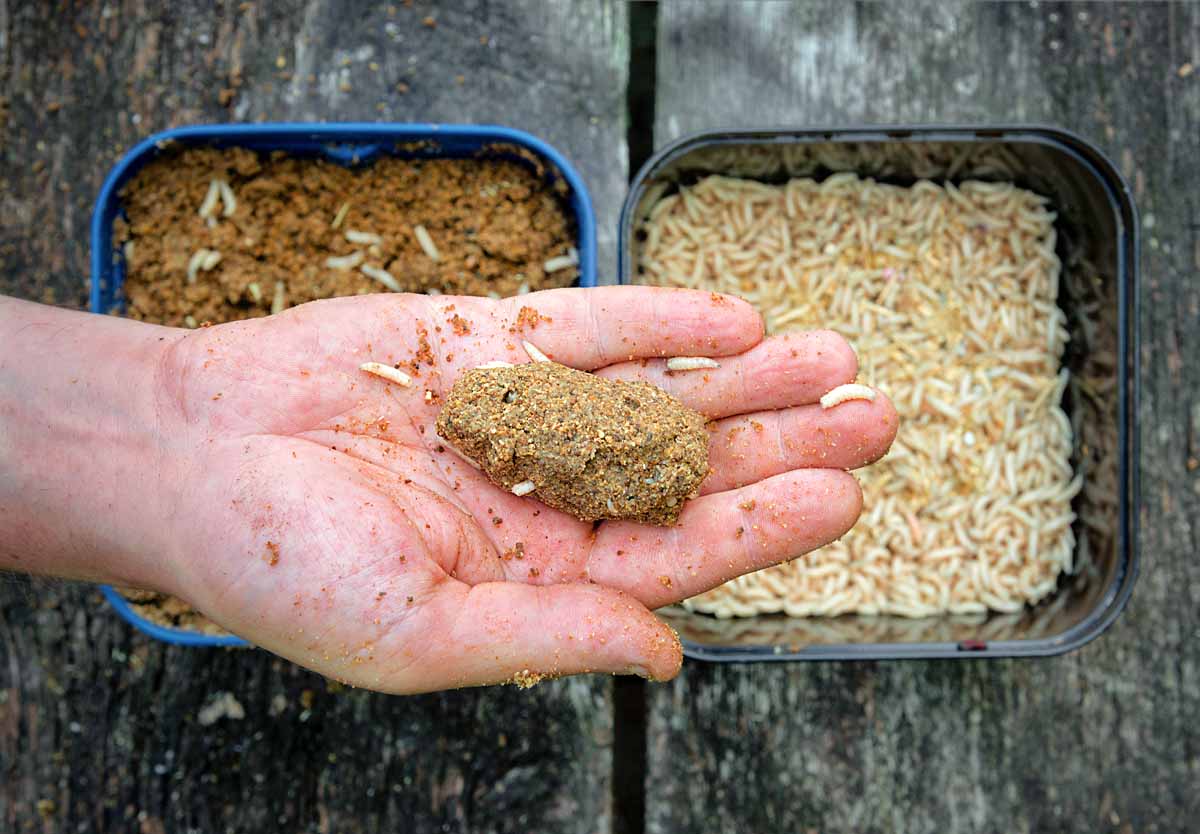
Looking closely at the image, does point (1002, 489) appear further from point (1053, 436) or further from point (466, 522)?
point (466, 522)

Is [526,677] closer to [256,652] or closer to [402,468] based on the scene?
[402,468]

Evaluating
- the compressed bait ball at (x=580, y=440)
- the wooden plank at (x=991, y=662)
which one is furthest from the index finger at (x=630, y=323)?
the wooden plank at (x=991, y=662)

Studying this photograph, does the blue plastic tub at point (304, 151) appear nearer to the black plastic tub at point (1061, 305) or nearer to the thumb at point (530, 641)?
the black plastic tub at point (1061, 305)

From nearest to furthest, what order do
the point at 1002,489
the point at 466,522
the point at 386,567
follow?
1. the point at 386,567
2. the point at 466,522
3. the point at 1002,489

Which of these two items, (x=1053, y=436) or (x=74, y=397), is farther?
(x=1053, y=436)

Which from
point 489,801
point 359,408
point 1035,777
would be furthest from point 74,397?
point 1035,777

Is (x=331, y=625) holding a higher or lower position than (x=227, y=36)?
lower

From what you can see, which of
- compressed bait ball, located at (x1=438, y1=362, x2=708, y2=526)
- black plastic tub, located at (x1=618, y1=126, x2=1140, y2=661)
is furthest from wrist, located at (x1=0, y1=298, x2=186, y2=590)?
black plastic tub, located at (x1=618, y1=126, x2=1140, y2=661)
